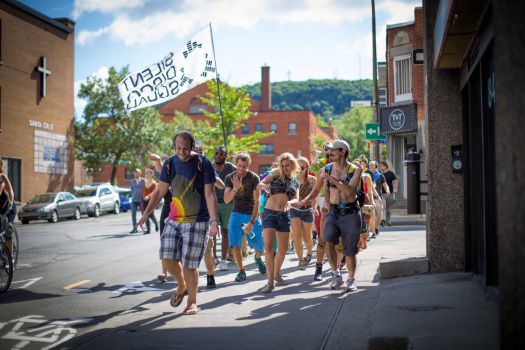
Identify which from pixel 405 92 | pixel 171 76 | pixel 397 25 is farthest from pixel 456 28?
pixel 397 25

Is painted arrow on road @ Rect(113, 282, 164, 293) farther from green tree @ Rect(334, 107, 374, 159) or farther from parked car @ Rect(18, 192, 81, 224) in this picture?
green tree @ Rect(334, 107, 374, 159)

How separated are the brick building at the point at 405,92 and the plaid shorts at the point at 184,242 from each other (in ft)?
72.6

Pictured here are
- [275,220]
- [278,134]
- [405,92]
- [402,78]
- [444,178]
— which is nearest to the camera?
[444,178]

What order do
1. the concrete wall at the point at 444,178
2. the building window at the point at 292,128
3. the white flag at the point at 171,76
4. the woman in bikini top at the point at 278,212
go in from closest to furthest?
the concrete wall at the point at 444,178, the woman in bikini top at the point at 278,212, the white flag at the point at 171,76, the building window at the point at 292,128

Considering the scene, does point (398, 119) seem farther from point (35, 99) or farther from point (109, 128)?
point (109, 128)

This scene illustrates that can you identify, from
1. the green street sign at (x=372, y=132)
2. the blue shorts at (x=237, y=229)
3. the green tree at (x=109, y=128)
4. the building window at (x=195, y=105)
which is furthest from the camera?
the building window at (x=195, y=105)

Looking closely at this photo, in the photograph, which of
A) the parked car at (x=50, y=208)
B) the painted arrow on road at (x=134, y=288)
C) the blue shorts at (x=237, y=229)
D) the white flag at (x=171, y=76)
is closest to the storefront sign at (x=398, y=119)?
the parked car at (x=50, y=208)

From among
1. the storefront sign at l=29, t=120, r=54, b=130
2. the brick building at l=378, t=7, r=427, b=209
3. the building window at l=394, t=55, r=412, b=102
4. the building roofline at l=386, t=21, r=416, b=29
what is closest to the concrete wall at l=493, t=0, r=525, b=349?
the brick building at l=378, t=7, r=427, b=209

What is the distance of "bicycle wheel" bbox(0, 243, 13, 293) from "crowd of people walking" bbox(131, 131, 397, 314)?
2119 mm

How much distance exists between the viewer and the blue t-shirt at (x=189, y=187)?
7.14 m

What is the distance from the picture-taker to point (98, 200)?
3506 centimetres

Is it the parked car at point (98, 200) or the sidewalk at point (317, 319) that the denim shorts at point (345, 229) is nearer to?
the sidewalk at point (317, 319)

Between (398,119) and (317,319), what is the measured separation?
24407 mm

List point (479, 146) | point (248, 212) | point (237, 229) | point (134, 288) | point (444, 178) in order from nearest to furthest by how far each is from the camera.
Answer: point (479, 146), point (444, 178), point (134, 288), point (237, 229), point (248, 212)
